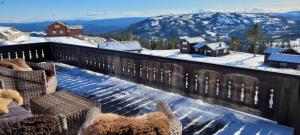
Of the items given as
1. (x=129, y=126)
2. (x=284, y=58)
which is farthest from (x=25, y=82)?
(x=284, y=58)

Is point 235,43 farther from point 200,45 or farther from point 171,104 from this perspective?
point 171,104

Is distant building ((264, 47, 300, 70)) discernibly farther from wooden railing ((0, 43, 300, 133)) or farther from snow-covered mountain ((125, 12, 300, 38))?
snow-covered mountain ((125, 12, 300, 38))

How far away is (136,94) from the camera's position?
4.33 metres

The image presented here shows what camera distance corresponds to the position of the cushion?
1.53 meters

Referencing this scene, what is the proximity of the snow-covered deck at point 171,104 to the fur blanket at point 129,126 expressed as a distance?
153 centimetres

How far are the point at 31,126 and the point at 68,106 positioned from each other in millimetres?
909

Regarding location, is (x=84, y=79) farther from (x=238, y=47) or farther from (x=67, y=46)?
(x=238, y=47)

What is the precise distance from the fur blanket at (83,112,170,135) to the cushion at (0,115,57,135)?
0.86 ft

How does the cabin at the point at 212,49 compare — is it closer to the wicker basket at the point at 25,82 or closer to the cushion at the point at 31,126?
the wicker basket at the point at 25,82

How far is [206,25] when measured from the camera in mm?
158625

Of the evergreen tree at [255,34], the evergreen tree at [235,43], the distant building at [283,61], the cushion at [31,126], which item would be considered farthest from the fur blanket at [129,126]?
the evergreen tree at [235,43]

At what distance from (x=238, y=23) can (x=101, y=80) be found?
169264mm

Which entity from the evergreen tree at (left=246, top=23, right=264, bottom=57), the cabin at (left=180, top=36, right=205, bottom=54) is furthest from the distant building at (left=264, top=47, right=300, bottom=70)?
the evergreen tree at (left=246, top=23, right=264, bottom=57)

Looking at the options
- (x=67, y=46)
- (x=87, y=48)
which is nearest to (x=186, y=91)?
(x=87, y=48)
